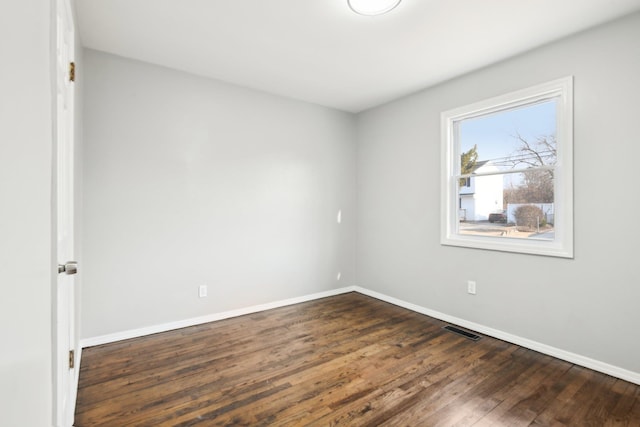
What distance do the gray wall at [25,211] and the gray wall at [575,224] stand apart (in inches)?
129

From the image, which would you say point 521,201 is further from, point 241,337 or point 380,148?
point 241,337

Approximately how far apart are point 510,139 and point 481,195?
1.98 feet

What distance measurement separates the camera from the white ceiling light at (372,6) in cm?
216

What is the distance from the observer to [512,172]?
10.0 feet

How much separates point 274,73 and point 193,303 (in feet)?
8.29

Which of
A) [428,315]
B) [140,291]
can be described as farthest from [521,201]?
[140,291]

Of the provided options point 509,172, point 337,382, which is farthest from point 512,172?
point 337,382

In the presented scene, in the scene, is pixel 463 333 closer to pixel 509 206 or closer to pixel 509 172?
pixel 509 206

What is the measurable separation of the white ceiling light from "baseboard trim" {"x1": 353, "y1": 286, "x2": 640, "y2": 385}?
2.95 metres

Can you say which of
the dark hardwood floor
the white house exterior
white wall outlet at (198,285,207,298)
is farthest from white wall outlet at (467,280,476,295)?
white wall outlet at (198,285,207,298)

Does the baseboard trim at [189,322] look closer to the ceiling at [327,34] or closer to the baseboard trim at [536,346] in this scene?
the baseboard trim at [536,346]

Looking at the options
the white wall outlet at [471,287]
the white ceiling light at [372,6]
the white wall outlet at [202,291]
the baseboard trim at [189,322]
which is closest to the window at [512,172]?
the white wall outlet at [471,287]

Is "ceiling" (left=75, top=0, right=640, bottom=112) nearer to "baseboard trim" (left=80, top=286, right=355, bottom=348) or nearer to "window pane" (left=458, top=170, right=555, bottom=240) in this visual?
"window pane" (left=458, top=170, right=555, bottom=240)

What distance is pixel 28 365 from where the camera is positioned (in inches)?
26.6
